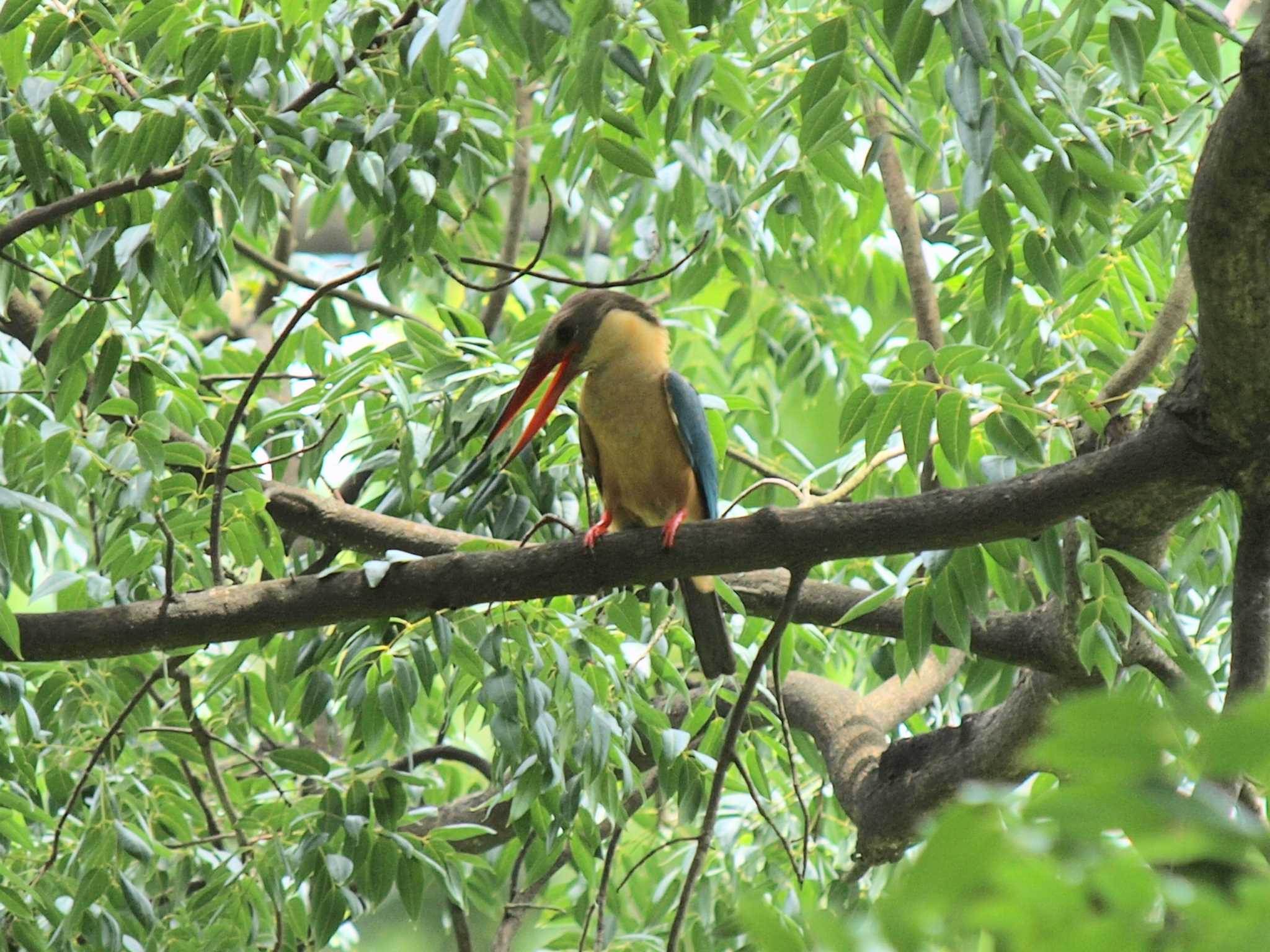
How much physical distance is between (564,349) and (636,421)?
Answer: 0.91 feet

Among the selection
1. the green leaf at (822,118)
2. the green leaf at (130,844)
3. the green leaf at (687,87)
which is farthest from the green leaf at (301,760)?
the green leaf at (822,118)

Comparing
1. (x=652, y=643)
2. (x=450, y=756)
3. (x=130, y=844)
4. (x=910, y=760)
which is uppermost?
(x=652, y=643)

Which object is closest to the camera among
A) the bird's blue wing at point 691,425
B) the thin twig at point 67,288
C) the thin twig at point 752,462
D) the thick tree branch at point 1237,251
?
the thick tree branch at point 1237,251

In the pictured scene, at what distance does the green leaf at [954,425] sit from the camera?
8.04 ft

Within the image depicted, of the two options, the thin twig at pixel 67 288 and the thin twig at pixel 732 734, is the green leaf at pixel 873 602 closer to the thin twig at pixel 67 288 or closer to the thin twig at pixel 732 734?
the thin twig at pixel 732 734

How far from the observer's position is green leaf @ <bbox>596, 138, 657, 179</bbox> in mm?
2729

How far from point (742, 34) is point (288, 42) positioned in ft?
3.00

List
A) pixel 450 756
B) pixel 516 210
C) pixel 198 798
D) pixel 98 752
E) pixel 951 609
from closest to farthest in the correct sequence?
1. pixel 951 609
2. pixel 98 752
3. pixel 198 798
4. pixel 450 756
5. pixel 516 210

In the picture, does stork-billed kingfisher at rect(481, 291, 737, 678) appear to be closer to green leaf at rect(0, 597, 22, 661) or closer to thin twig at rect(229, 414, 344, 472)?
thin twig at rect(229, 414, 344, 472)

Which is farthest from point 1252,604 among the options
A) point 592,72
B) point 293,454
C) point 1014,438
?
point 293,454

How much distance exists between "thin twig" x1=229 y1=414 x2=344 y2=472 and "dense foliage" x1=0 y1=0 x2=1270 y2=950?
2 centimetres

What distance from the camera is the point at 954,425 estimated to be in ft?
8.10

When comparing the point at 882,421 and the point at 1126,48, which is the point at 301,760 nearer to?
the point at 882,421

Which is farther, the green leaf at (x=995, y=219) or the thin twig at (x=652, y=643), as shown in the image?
the thin twig at (x=652, y=643)
